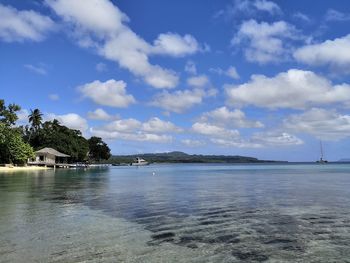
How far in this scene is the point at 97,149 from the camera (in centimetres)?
16775

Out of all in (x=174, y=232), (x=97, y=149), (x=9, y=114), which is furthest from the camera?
(x=97, y=149)

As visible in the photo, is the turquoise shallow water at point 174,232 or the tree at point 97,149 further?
the tree at point 97,149

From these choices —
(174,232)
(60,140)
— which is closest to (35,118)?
(60,140)

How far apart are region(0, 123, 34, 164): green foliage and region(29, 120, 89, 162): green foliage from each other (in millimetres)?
24963

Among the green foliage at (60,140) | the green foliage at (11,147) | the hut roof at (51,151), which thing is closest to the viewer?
the green foliage at (11,147)

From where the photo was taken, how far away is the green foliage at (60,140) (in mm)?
126188

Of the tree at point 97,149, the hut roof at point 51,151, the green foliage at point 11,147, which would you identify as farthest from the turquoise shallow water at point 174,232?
the tree at point 97,149

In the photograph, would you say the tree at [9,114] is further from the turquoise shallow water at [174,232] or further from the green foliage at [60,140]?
the turquoise shallow water at [174,232]

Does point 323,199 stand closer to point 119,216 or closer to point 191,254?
point 119,216

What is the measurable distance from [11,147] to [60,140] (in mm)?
34915

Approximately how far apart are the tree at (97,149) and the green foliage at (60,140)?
2301cm

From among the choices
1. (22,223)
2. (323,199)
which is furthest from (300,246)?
(323,199)

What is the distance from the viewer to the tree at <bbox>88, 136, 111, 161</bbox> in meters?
167

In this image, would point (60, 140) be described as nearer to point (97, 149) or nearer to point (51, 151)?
point (51, 151)
